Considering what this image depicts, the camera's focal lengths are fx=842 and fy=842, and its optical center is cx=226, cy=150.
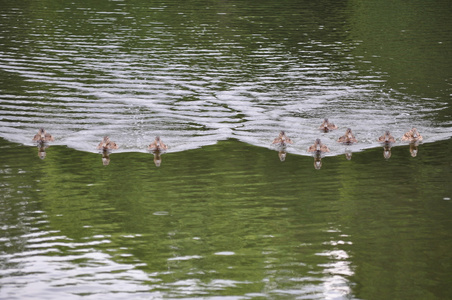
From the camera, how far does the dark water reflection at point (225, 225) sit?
59.3 feet

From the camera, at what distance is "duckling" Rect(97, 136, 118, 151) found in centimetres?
2807

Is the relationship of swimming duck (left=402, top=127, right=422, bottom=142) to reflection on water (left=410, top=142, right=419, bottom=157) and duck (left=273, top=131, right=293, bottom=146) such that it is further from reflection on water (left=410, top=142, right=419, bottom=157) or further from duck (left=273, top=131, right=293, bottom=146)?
duck (left=273, top=131, right=293, bottom=146)

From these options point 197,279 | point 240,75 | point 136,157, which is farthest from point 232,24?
point 197,279

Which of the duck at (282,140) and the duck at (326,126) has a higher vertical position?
the duck at (326,126)

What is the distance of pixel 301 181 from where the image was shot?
24.9 meters

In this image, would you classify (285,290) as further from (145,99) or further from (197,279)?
(145,99)

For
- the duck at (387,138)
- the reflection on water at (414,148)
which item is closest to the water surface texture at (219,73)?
the duck at (387,138)

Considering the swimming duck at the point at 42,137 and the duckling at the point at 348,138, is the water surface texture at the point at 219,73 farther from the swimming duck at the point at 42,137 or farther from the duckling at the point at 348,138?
the swimming duck at the point at 42,137

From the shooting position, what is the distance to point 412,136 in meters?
29.3

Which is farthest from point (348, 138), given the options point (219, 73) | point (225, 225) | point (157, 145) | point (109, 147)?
point (219, 73)

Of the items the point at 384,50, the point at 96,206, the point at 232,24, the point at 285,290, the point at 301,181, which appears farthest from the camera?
the point at 232,24

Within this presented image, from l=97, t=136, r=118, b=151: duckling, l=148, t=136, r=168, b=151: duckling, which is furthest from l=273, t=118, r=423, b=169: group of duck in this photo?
l=97, t=136, r=118, b=151: duckling

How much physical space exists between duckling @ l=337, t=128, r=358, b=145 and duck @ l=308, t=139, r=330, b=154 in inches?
50.7

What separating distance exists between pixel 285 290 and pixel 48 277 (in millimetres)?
5116
